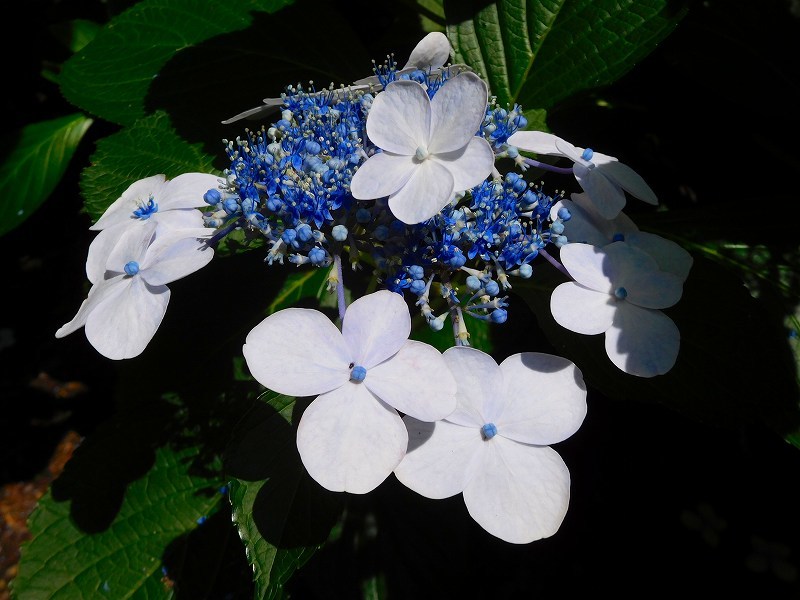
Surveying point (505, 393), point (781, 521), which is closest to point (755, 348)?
point (505, 393)

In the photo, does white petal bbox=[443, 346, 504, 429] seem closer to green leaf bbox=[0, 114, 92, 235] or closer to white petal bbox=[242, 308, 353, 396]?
white petal bbox=[242, 308, 353, 396]

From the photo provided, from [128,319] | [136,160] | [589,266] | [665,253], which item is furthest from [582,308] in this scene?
[136,160]

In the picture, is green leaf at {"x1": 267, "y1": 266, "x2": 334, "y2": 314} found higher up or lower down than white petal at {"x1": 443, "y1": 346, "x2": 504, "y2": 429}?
lower down

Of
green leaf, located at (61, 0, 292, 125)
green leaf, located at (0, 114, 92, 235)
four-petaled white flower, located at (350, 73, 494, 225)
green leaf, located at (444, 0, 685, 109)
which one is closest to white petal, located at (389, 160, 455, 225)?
four-petaled white flower, located at (350, 73, 494, 225)

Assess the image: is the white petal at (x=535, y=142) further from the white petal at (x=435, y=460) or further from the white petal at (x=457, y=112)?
the white petal at (x=435, y=460)

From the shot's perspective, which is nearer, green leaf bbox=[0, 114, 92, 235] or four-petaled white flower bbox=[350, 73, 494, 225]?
four-petaled white flower bbox=[350, 73, 494, 225]

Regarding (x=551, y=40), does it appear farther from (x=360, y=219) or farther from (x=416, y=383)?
(x=416, y=383)

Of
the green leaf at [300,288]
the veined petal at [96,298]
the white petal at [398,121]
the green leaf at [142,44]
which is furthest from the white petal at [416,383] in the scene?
the green leaf at [142,44]

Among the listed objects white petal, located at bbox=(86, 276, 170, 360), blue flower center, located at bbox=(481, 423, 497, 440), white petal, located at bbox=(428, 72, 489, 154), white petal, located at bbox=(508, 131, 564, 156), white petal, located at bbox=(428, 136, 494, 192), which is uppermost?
white petal, located at bbox=(428, 72, 489, 154)

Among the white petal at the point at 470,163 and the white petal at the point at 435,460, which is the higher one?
the white petal at the point at 470,163
